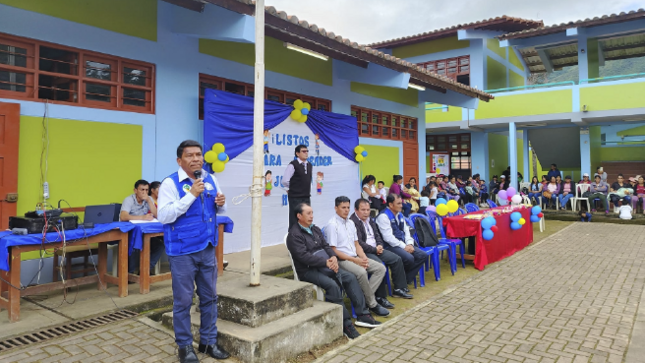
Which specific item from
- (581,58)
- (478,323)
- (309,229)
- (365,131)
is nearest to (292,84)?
(365,131)

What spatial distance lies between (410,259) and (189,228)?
3.40 m

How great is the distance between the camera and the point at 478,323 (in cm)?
446

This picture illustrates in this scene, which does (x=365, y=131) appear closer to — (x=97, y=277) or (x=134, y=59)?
(x=134, y=59)

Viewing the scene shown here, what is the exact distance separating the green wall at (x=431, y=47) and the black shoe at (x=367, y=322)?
53.2 feet

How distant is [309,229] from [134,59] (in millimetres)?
3740

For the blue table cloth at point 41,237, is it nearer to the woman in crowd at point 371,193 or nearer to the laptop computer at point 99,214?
the laptop computer at point 99,214

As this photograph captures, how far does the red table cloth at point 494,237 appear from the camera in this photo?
705cm

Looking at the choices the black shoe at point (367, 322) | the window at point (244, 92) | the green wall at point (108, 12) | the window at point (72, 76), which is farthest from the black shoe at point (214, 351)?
the green wall at point (108, 12)

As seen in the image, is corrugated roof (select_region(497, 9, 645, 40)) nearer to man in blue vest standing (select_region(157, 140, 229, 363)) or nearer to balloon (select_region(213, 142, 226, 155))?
balloon (select_region(213, 142, 226, 155))

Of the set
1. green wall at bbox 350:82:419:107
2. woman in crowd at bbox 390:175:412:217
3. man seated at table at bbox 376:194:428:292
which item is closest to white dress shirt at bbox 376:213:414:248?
man seated at table at bbox 376:194:428:292

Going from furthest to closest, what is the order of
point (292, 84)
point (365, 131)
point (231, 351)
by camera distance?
point (365, 131)
point (292, 84)
point (231, 351)

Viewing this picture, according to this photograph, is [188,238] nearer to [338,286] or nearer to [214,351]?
[214,351]

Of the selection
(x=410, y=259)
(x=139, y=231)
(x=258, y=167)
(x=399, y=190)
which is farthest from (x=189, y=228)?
(x=399, y=190)

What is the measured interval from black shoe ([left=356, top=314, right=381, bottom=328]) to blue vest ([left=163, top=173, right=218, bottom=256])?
1.95 m
